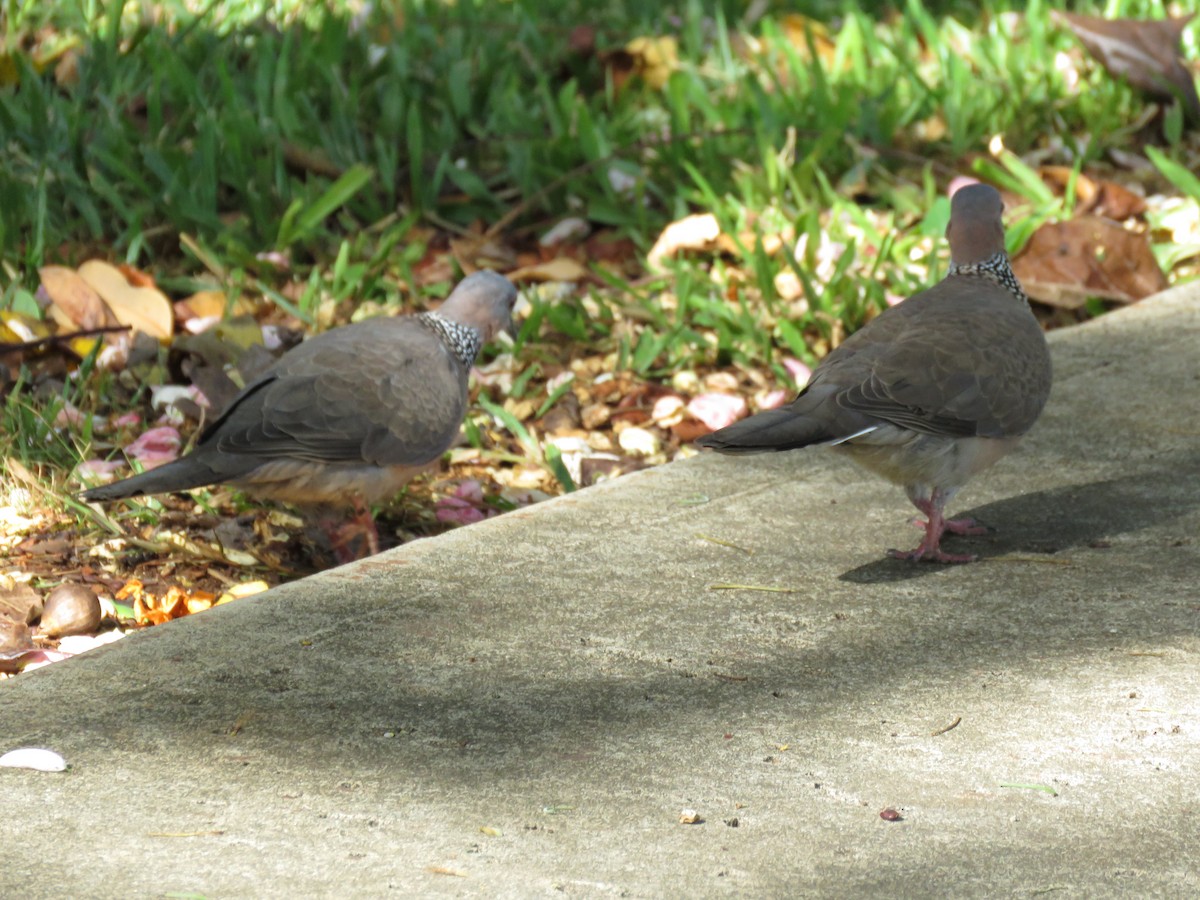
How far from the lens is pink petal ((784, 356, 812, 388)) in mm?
4941

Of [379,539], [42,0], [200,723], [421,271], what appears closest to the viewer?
[200,723]

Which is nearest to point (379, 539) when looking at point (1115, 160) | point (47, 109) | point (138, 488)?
point (138, 488)

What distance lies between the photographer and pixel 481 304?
4562 mm

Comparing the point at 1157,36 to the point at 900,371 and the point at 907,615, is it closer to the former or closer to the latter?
the point at 900,371

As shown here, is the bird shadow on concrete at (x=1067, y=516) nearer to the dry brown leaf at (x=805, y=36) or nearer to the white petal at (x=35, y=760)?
the white petal at (x=35, y=760)

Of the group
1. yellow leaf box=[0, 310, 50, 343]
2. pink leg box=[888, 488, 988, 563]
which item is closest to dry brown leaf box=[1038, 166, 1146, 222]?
pink leg box=[888, 488, 988, 563]

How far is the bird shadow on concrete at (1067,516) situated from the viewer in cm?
350

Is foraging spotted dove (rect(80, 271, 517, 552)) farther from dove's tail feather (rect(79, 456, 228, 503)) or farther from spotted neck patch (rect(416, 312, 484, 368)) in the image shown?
spotted neck patch (rect(416, 312, 484, 368))

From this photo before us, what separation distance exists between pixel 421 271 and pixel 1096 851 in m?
3.81

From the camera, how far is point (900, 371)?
3.59m

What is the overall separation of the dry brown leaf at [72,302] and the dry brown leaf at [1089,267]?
3102mm

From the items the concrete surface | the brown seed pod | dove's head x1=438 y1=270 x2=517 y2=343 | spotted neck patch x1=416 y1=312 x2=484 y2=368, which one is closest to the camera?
the concrete surface

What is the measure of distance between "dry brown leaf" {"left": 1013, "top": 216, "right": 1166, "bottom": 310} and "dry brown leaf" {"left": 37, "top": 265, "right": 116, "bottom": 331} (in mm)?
3102

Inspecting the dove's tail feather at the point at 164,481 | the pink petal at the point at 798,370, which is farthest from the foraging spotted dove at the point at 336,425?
the pink petal at the point at 798,370
